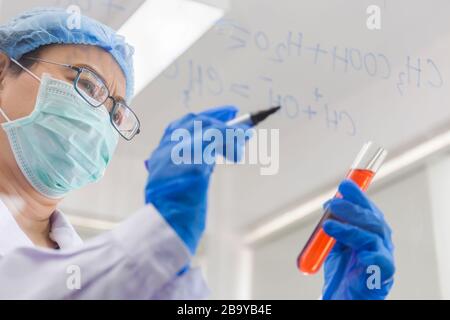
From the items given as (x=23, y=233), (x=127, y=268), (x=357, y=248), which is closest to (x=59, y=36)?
(x=23, y=233)

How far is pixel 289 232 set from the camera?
3.01 ft

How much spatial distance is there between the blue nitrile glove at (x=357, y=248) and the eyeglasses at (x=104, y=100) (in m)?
0.28

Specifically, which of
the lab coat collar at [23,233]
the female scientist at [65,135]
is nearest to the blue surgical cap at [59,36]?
the female scientist at [65,135]

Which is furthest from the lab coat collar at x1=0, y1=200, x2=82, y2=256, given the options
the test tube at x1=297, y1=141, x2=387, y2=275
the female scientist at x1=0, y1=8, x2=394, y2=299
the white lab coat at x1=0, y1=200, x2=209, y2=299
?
the test tube at x1=297, y1=141, x2=387, y2=275

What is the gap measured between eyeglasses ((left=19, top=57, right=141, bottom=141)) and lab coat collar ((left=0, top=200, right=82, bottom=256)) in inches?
5.7

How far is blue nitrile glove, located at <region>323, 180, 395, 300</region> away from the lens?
0.75m

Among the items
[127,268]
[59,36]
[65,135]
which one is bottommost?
[127,268]

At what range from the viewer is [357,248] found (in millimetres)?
766

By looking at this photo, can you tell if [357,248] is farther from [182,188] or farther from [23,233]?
[23,233]

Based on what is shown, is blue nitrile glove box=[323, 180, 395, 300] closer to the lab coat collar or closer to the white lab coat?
the white lab coat

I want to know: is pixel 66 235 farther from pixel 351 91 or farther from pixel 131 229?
pixel 351 91

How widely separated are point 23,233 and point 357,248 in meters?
0.42

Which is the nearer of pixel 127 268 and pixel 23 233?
pixel 127 268

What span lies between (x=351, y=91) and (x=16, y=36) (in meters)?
0.49
